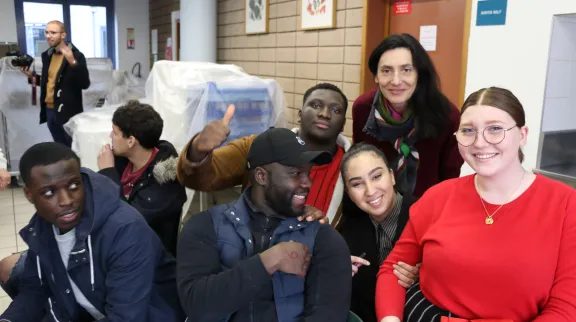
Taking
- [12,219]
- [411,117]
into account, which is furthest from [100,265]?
[12,219]

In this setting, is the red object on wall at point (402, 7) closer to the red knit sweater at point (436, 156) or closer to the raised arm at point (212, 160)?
the red knit sweater at point (436, 156)

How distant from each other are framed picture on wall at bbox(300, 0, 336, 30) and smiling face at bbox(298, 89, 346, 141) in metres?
2.00

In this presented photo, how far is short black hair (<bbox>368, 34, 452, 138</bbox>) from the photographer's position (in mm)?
1773

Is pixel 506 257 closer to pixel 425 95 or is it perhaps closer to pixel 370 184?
pixel 370 184

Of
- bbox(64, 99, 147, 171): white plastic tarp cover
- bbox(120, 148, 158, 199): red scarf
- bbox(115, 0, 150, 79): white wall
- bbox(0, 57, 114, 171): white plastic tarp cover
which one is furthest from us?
bbox(115, 0, 150, 79): white wall

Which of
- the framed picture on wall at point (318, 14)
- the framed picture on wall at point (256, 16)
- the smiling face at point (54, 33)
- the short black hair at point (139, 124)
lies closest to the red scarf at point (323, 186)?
the short black hair at point (139, 124)

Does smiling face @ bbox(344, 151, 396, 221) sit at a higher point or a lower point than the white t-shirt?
higher

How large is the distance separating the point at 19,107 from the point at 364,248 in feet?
14.0

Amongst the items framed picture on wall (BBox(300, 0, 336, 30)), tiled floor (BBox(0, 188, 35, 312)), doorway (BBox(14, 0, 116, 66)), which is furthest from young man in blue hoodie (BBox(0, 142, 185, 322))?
doorway (BBox(14, 0, 116, 66))

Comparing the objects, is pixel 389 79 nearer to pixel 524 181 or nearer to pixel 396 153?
pixel 396 153

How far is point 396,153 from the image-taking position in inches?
76.2

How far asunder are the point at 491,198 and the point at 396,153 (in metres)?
0.74

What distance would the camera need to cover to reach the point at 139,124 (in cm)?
218

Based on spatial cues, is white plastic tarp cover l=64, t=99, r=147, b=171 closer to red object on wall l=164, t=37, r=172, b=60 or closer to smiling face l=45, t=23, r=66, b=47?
smiling face l=45, t=23, r=66, b=47
